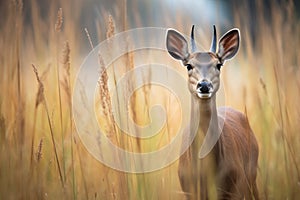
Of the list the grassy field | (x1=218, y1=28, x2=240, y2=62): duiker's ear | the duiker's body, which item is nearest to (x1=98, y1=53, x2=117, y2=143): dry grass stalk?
the grassy field

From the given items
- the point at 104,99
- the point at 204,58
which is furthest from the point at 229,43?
the point at 104,99

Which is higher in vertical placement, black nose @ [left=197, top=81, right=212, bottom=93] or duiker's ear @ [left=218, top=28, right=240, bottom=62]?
duiker's ear @ [left=218, top=28, right=240, bottom=62]

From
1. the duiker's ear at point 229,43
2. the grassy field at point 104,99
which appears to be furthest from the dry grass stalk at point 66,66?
the duiker's ear at point 229,43

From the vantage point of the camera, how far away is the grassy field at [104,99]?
215 cm

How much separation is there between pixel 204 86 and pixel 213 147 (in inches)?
9.6

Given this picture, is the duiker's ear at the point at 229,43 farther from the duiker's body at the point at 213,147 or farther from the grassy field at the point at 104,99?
the grassy field at the point at 104,99

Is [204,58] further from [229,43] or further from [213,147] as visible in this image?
[213,147]

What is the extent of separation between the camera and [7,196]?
2.14 meters

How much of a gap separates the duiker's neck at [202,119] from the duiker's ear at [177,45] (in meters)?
0.17

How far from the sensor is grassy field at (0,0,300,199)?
84.7 inches

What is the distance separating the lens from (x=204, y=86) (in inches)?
83.4

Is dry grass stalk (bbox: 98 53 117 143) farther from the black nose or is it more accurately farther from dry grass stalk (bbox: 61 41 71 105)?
the black nose

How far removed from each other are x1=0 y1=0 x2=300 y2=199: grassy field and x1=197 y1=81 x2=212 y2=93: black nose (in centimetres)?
19

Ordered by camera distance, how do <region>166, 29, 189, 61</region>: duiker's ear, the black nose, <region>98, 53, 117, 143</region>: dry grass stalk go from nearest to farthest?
1. <region>98, 53, 117, 143</region>: dry grass stalk
2. the black nose
3. <region>166, 29, 189, 61</region>: duiker's ear
